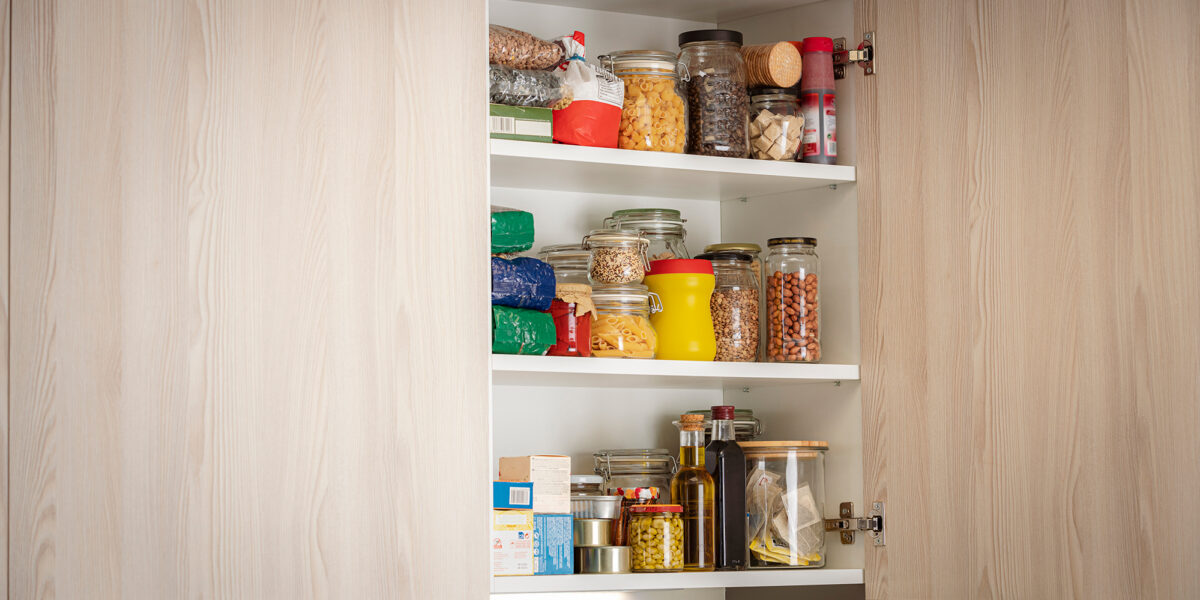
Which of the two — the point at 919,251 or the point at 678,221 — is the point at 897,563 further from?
the point at 678,221

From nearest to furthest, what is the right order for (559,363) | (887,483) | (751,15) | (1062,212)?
1. (1062,212)
2. (559,363)
3. (887,483)
4. (751,15)

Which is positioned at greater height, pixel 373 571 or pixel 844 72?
pixel 844 72

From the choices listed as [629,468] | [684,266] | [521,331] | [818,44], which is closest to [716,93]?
[818,44]

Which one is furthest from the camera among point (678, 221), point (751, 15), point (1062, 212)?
point (751, 15)

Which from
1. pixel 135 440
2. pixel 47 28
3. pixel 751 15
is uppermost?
pixel 751 15

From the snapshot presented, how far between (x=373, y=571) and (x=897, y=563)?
86cm

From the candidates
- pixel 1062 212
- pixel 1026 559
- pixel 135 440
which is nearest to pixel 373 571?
pixel 135 440

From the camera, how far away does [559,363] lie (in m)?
1.77

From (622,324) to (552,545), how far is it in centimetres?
38

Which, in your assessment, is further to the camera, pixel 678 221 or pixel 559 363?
pixel 678 221

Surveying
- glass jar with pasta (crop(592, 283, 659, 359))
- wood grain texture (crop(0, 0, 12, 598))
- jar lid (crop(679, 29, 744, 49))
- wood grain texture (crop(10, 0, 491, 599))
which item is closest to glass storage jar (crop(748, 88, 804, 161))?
jar lid (crop(679, 29, 744, 49))

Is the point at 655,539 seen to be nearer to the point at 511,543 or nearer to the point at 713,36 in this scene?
the point at 511,543

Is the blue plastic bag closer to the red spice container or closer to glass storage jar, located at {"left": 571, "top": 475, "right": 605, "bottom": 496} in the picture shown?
glass storage jar, located at {"left": 571, "top": 475, "right": 605, "bottom": 496}

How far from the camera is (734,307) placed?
77.7 inches
